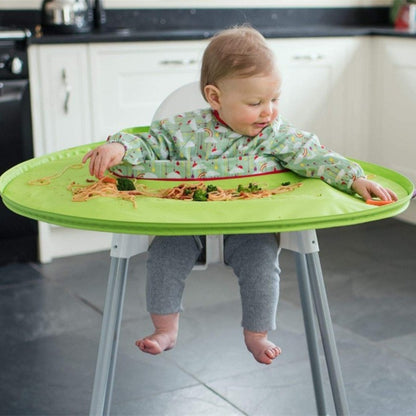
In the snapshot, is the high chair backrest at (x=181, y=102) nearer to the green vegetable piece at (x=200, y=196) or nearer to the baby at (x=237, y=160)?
the baby at (x=237, y=160)

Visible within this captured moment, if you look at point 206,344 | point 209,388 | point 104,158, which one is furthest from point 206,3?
point 104,158

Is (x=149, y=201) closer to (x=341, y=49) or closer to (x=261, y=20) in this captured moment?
(x=341, y=49)

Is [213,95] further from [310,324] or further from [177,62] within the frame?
[177,62]

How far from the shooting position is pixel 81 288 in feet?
9.68

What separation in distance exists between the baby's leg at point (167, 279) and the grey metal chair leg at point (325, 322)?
0.75ft

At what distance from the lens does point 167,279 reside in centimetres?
156

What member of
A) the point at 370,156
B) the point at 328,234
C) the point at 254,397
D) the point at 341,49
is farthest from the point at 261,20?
the point at 254,397

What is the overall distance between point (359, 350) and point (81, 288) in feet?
3.45

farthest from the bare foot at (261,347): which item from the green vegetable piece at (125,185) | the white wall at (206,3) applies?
the white wall at (206,3)

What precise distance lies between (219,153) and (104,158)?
0.76ft

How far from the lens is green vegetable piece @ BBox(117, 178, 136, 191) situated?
1.50 metres

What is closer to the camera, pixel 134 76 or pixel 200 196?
pixel 200 196

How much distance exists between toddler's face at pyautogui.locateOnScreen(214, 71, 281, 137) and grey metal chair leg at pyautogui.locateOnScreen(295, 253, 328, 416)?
0.33 m

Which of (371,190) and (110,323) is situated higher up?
(371,190)
